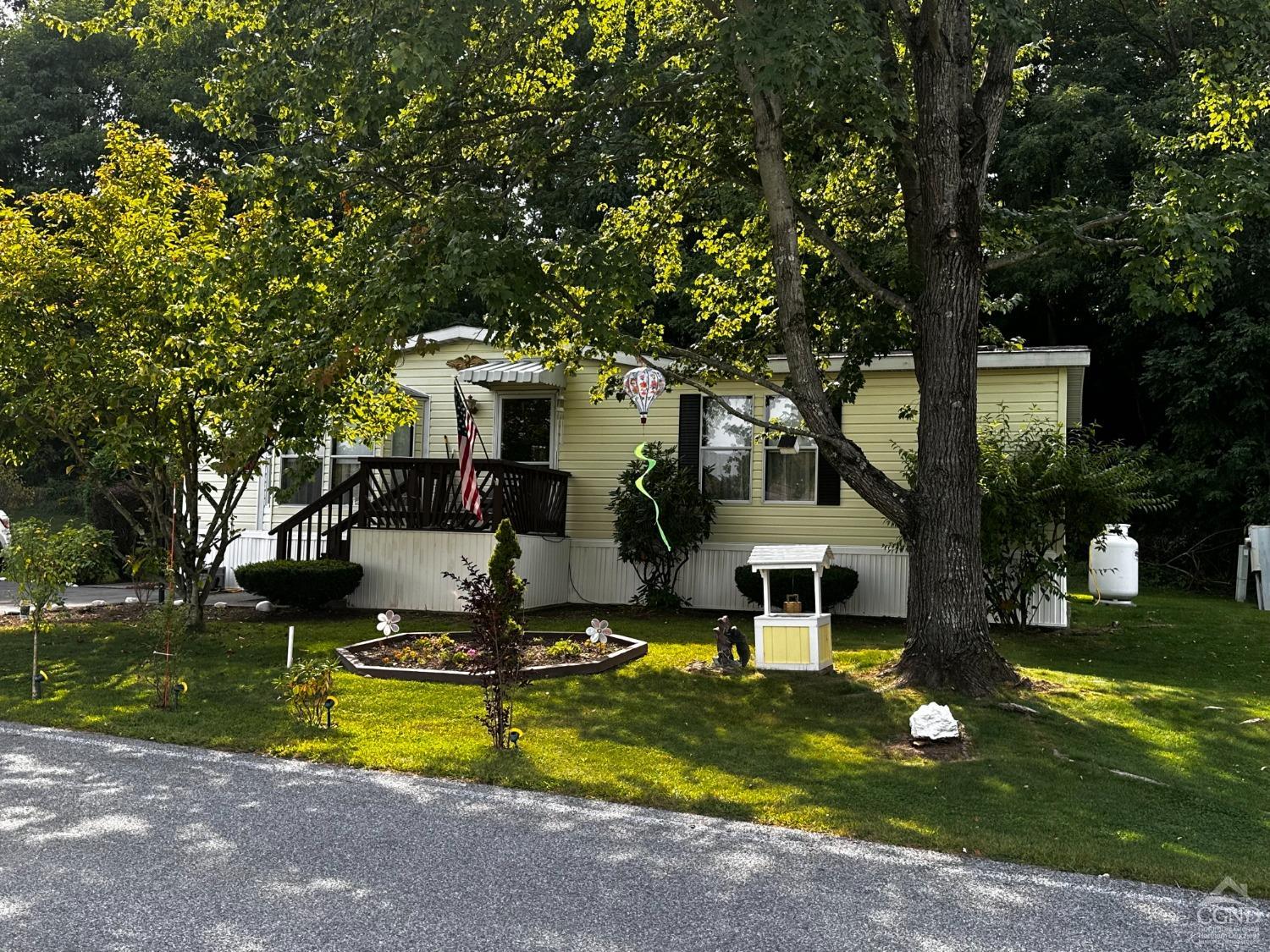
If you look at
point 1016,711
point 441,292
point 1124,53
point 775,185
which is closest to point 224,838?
point 441,292

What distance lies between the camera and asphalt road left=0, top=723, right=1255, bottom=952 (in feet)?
11.5

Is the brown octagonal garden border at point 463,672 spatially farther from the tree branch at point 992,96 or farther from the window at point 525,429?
the tree branch at point 992,96

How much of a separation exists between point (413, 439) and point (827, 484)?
631 centimetres

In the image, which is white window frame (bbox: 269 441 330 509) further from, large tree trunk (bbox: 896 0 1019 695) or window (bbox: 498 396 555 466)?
large tree trunk (bbox: 896 0 1019 695)

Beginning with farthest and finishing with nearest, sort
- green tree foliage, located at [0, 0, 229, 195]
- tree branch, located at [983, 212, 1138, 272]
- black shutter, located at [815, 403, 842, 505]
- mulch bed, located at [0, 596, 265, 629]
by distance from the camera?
1. green tree foliage, located at [0, 0, 229, 195]
2. black shutter, located at [815, 403, 842, 505]
3. mulch bed, located at [0, 596, 265, 629]
4. tree branch, located at [983, 212, 1138, 272]

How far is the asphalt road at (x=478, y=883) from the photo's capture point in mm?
3490

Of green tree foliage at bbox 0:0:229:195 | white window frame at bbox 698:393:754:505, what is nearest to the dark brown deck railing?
white window frame at bbox 698:393:754:505

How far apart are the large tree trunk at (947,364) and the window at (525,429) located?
24.2 ft

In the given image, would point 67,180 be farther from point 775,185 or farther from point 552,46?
point 775,185

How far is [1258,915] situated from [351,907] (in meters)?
3.42

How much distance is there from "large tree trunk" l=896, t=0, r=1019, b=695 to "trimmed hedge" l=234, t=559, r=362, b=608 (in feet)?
24.5

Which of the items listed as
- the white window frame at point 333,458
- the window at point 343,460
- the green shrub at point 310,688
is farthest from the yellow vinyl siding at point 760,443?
the green shrub at point 310,688

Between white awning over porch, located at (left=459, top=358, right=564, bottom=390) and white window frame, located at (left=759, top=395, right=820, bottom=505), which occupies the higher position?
white awning over porch, located at (left=459, top=358, right=564, bottom=390)

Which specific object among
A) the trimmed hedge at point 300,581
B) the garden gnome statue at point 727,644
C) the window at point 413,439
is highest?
the window at point 413,439
